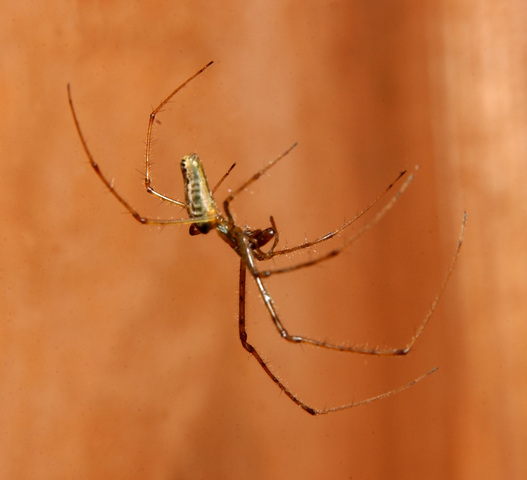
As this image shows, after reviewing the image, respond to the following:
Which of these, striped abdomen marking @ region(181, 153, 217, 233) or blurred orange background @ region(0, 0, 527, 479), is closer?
striped abdomen marking @ region(181, 153, 217, 233)

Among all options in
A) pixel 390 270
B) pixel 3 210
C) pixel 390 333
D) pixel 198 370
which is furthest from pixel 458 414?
pixel 3 210

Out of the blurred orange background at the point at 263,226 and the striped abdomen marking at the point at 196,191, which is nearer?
the striped abdomen marking at the point at 196,191

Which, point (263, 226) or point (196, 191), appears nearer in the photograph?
point (196, 191)

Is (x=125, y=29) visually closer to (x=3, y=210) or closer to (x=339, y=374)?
(x=3, y=210)
